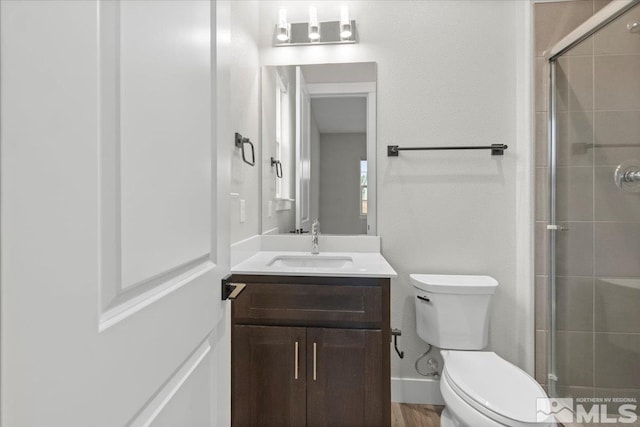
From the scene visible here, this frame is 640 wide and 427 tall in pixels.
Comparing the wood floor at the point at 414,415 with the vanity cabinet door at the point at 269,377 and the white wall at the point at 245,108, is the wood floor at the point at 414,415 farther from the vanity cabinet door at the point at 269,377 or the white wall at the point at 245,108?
the white wall at the point at 245,108

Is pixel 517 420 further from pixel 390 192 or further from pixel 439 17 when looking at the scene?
pixel 439 17

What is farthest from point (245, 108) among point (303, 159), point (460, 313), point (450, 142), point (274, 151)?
point (460, 313)

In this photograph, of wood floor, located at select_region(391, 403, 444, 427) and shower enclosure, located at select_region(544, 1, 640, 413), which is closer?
shower enclosure, located at select_region(544, 1, 640, 413)

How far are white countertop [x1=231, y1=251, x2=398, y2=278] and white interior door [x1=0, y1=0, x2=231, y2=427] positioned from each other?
28.9 inches

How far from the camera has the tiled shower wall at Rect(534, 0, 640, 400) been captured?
146 centimetres

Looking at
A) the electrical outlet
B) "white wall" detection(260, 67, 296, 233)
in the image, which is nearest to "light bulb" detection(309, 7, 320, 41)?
"white wall" detection(260, 67, 296, 233)

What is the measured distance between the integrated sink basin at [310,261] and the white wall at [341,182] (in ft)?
0.77

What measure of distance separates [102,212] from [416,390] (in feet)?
6.57

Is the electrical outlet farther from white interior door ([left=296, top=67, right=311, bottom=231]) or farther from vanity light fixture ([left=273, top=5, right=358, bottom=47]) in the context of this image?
vanity light fixture ([left=273, top=5, right=358, bottom=47])

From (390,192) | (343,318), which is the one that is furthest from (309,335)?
(390,192)

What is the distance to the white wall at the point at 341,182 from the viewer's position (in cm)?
197

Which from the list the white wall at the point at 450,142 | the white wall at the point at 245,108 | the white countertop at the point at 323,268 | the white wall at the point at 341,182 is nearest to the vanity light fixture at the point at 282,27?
the white wall at the point at 245,108

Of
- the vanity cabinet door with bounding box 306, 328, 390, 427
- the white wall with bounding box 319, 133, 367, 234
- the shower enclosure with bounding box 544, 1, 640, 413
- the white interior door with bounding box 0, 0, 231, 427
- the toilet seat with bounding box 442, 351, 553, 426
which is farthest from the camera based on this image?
the white wall with bounding box 319, 133, 367, 234

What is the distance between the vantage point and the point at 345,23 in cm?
189
